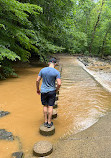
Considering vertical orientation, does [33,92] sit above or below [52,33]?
below

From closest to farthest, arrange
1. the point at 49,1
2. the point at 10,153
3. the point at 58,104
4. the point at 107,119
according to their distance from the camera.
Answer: the point at 10,153
the point at 107,119
the point at 58,104
the point at 49,1

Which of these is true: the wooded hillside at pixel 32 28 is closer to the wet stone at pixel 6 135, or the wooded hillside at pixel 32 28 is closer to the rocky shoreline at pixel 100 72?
the rocky shoreline at pixel 100 72

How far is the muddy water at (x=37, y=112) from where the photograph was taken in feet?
10.5

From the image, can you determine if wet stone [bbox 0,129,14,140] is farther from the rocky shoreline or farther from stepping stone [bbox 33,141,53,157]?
the rocky shoreline

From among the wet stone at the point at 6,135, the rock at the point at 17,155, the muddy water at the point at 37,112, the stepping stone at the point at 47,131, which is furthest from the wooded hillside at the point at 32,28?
the rock at the point at 17,155

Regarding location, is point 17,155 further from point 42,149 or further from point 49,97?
point 49,97

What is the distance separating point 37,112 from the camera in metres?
4.55

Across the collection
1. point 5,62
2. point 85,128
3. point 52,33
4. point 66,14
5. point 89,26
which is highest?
point 89,26

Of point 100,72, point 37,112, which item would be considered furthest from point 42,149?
point 100,72

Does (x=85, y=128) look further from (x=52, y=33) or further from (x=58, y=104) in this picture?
(x=52, y=33)

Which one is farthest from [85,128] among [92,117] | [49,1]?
[49,1]

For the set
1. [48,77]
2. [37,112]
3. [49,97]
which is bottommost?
[37,112]

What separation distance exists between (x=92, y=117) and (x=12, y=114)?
7.89 ft

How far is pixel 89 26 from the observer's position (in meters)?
36.4
